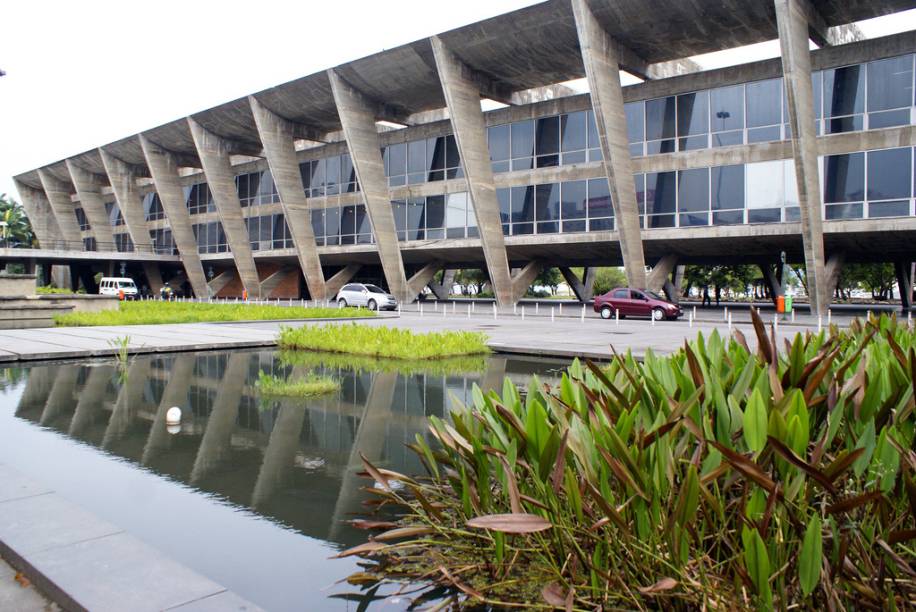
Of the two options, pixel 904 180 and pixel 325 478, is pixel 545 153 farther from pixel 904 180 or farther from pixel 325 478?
pixel 325 478

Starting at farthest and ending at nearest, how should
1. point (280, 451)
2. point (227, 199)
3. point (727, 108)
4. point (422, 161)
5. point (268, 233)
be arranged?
point (268, 233) → point (227, 199) → point (422, 161) → point (727, 108) → point (280, 451)

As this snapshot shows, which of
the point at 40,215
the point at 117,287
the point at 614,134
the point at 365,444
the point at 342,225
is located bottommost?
the point at 365,444

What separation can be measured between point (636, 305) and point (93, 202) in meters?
62.8

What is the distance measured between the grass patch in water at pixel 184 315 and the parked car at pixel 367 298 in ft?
21.3

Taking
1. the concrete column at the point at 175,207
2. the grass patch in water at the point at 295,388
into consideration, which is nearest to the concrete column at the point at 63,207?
the concrete column at the point at 175,207

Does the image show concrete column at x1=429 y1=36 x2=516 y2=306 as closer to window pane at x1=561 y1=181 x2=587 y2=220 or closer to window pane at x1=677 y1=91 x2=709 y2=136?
window pane at x1=561 y1=181 x2=587 y2=220

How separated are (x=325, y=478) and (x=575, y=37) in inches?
1271

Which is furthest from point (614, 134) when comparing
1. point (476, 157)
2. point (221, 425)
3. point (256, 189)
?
point (256, 189)

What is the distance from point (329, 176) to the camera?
53375mm

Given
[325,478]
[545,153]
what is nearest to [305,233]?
[545,153]

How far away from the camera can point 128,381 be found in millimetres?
11047

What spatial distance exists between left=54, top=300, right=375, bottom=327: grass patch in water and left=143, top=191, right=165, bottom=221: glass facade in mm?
44197

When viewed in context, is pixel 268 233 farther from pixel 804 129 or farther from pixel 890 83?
pixel 890 83

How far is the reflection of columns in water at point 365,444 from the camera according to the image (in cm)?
493
